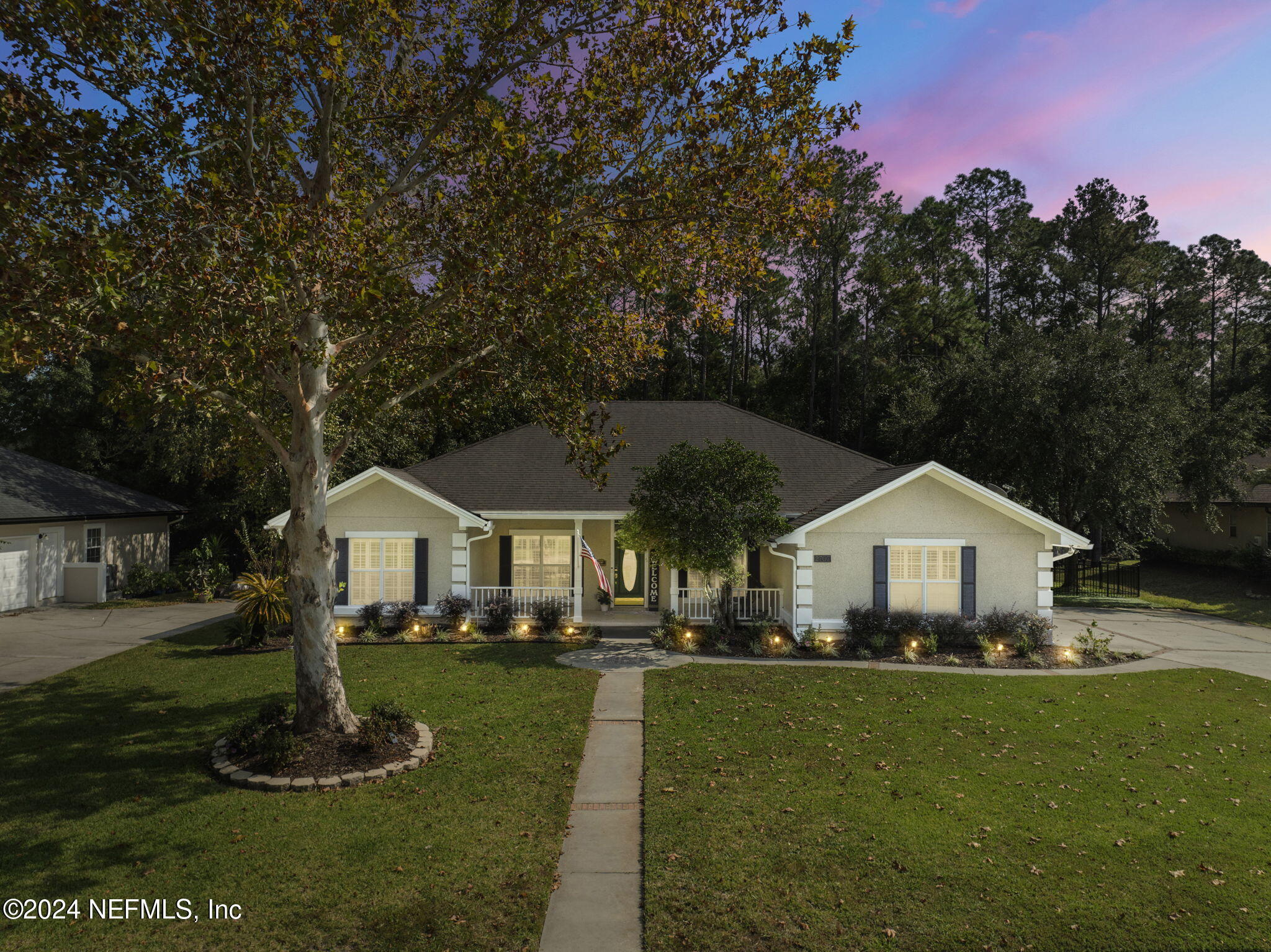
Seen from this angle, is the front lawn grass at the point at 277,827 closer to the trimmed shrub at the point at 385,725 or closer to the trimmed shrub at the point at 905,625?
the trimmed shrub at the point at 385,725

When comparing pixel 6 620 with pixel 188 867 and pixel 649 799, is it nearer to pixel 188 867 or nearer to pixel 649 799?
pixel 188 867

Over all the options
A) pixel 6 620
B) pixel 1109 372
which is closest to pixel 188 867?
pixel 6 620

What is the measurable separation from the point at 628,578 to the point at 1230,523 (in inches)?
1154

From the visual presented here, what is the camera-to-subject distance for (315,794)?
8164mm

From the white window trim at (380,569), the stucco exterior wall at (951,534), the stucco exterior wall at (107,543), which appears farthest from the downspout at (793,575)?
the stucco exterior wall at (107,543)

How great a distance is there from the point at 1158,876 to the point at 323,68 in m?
11.8

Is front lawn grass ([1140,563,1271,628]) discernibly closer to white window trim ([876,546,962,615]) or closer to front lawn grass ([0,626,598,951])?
white window trim ([876,546,962,615])

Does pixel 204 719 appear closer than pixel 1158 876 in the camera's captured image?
No

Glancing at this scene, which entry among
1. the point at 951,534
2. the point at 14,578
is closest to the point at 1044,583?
the point at 951,534

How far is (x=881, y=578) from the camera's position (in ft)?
55.3

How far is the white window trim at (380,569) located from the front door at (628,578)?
5.92 m

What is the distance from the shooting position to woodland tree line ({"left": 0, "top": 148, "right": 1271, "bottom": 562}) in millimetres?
24500

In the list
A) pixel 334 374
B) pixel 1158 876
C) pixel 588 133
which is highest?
pixel 588 133

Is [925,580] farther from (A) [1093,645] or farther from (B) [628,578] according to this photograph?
(B) [628,578]
